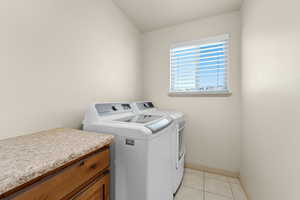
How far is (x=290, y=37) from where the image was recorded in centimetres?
71

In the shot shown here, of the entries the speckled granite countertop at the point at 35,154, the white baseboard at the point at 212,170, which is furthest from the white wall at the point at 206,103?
the speckled granite countertop at the point at 35,154

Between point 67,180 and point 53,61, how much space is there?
92 centimetres

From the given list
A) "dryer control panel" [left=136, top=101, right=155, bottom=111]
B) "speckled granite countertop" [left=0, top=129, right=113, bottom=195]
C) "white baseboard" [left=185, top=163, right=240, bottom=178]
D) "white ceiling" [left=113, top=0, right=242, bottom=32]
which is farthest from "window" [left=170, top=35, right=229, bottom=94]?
"speckled granite countertop" [left=0, top=129, right=113, bottom=195]

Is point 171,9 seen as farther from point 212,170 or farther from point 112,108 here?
point 212,170

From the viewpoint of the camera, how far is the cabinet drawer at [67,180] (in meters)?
0.49

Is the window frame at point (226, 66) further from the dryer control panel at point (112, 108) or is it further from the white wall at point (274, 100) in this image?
the dryer control panel at point (112, 108)

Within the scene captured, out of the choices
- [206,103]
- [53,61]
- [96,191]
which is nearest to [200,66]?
[206,103]

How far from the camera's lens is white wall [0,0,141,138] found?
0.83 m

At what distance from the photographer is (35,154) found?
0.57 meters

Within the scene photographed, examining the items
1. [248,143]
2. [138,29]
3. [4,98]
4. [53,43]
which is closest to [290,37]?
[248,143]

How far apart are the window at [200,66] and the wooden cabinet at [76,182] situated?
5.47 feet

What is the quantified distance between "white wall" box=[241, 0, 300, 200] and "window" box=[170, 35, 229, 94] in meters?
0.53

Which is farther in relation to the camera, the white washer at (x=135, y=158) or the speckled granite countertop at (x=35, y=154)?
the white washer at (x=135, y=158)

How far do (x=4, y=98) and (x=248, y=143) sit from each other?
215 centimetres
